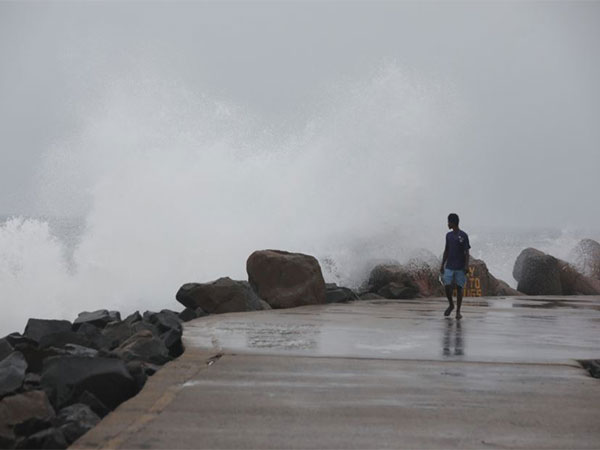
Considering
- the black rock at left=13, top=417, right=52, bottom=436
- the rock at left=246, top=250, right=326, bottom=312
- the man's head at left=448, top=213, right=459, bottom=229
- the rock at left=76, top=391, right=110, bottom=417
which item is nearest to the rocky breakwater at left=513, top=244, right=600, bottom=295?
the rock at left=246, top=250, right=326, bottom=312

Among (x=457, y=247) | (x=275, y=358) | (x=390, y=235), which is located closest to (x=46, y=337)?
(x=275, y=358)

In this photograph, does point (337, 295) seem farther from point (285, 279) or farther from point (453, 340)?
point (453, 340)

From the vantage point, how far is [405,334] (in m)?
8.50

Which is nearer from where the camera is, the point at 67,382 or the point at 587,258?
the point at 67,382

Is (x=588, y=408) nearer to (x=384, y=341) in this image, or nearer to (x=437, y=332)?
(x=384, y=341)

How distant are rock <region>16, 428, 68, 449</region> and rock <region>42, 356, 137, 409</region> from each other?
0.89 m

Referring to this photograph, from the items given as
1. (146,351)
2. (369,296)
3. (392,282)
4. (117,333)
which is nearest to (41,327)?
(117,333)

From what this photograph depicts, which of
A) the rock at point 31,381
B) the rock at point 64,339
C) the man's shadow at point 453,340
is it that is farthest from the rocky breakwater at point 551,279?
the rock at point 31,381

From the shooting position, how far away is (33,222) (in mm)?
24938

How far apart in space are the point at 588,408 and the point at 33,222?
22775mm

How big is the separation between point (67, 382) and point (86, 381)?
0.12 meters

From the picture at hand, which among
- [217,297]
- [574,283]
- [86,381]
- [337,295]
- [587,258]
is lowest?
[86,381]

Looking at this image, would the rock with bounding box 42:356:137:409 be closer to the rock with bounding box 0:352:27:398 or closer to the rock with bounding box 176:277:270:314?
the rock with bounding box 0:352:27:398

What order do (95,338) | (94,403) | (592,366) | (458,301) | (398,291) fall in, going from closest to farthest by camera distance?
(94,403) < (592,366) < (95,338) < (458,301) < (398,291)
